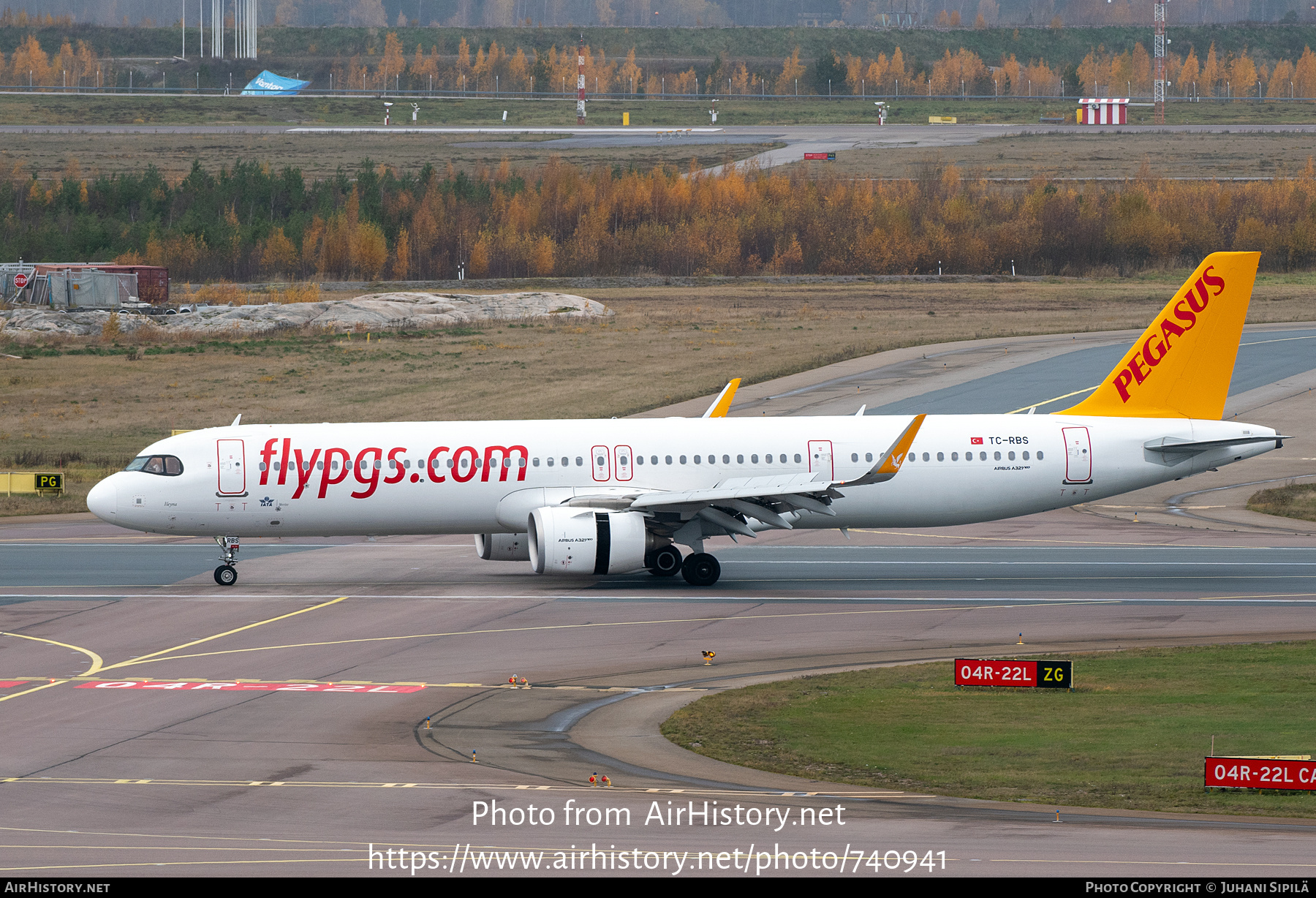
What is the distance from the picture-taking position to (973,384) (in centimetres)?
7306

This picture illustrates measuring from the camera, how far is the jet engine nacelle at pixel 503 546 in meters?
42.2

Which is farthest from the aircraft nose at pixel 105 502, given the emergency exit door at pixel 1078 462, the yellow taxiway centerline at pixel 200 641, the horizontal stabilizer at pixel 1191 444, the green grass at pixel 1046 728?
the horizontal stabilizer at pixel 1191 444

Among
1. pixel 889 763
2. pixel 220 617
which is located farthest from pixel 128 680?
pixel 889 763

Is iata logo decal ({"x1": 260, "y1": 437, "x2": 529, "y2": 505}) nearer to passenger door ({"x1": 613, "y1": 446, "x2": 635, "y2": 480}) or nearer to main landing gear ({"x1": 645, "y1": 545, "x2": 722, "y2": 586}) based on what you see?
passenger door ({"x1": 613, "y1": 446, "x2": 635, "y2": 480})

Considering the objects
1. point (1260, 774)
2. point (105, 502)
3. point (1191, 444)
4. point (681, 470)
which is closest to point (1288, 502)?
point (1191, 444)

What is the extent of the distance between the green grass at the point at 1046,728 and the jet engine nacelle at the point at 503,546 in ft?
46.7

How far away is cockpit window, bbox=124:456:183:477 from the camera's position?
40.6 metres

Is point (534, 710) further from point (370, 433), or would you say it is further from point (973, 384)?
point (973, 384)

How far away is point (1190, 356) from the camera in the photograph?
43688mm

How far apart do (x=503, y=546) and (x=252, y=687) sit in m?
13.1

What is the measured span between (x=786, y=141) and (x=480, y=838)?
571ft

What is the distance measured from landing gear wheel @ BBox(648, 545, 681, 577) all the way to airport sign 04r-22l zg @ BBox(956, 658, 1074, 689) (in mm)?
14061

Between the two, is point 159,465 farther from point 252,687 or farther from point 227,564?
point 252,687

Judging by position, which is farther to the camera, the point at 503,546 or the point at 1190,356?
the point at 1190,356
